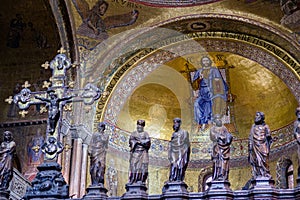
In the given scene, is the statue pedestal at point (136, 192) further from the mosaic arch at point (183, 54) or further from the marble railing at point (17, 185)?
the mosaic arch at point (183, 54)

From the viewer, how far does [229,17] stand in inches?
580

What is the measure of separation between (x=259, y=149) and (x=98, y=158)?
98.8 inches

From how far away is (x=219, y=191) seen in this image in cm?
823

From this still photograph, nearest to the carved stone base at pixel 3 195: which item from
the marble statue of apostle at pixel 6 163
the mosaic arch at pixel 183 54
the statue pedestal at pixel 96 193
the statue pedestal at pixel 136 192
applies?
the marble statue of apostle at pixel 6 163

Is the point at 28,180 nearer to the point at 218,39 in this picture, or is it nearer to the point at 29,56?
the point at 29,56

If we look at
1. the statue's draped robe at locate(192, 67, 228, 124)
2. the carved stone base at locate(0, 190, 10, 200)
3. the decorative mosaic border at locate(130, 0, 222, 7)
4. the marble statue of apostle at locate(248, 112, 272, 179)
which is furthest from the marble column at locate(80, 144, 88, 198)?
the marble statue of apostle at locate(248, 112, 272, 179)

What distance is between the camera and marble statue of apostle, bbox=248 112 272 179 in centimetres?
830

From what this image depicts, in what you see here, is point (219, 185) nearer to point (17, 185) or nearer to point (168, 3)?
point (17, 185)

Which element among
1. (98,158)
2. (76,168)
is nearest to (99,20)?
(76,168)

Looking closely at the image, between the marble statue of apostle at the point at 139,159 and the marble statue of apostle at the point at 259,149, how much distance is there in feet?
5.31

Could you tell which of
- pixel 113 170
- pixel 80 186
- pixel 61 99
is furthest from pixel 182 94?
pixel 61 99

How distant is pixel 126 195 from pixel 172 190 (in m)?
0.70

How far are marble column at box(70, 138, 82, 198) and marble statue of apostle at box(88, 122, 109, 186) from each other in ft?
16.5

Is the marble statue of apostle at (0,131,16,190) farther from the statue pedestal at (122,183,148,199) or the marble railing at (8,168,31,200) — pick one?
the marble railing at (8,168,31,200)
